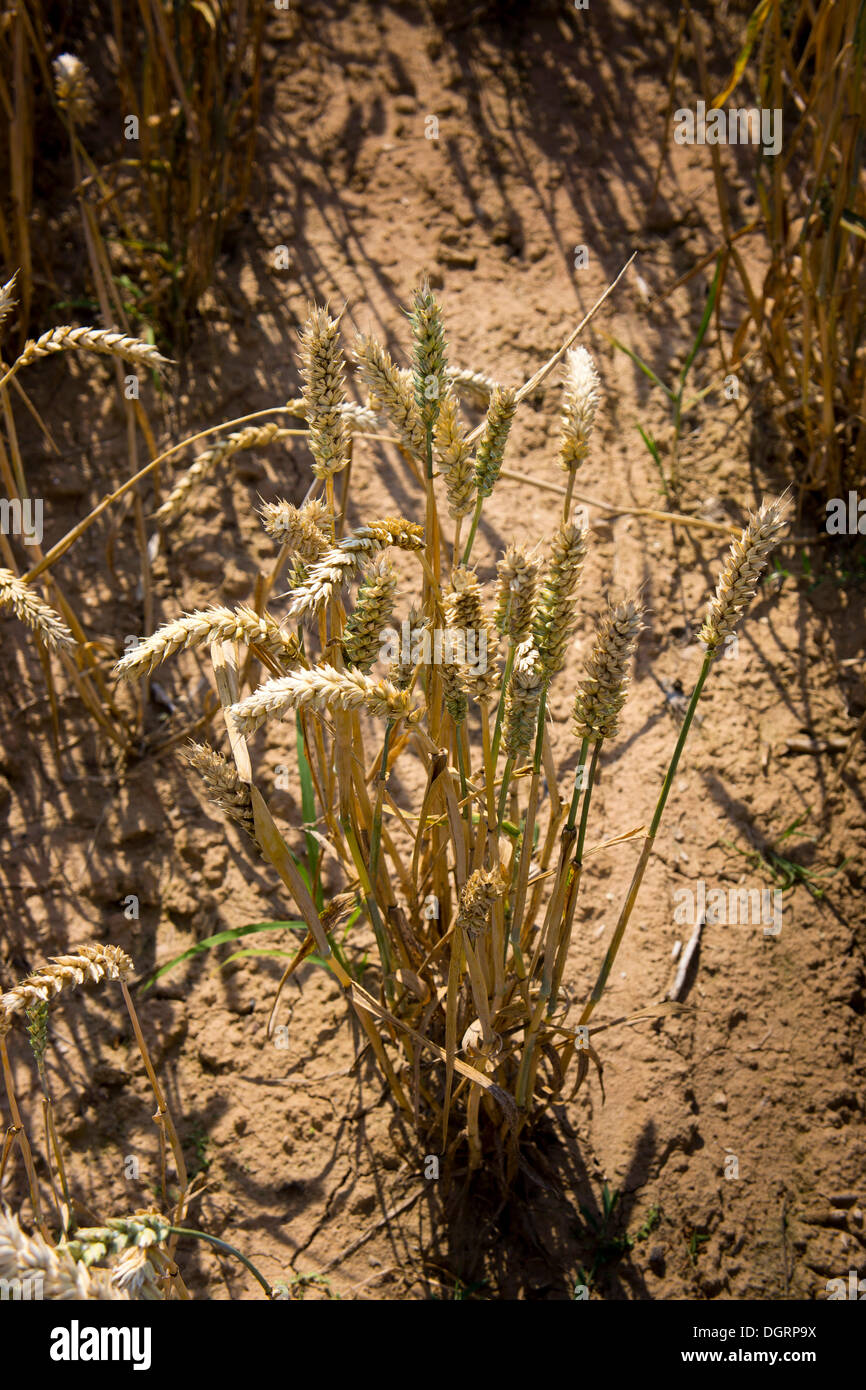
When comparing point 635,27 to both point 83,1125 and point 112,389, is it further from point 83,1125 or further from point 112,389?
point 83,1125

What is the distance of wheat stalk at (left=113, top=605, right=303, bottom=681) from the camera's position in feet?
3.20

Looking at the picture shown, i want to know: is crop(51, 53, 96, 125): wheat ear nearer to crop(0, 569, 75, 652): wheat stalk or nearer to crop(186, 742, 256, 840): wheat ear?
crop(0, 569, 75, 652): wheat stalk

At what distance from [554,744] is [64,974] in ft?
4.04

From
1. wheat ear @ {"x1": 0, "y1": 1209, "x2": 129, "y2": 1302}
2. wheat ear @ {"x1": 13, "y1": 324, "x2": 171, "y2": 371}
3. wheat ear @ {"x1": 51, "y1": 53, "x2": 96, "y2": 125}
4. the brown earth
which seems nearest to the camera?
wheat ear @ {"x1": 0, "y1": 1209, "x2": 129, "y2": 1302}

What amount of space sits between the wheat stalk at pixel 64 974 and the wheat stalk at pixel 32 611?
1.25 ft

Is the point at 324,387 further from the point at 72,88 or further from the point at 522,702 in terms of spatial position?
the point at 72,88

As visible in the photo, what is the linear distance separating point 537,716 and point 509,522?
4.02ft

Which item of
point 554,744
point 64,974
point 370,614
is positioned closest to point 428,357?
point 370,614

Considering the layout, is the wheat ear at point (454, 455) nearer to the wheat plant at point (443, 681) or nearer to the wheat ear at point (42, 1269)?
the wheat plant at point (443, 681)

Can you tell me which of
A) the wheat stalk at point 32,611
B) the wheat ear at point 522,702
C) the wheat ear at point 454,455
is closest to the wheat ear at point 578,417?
the wheat ear at point 454,455

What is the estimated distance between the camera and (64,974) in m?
1.08

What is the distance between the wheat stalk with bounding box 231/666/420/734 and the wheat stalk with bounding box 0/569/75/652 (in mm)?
349

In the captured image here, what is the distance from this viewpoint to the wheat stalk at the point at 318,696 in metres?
0.93

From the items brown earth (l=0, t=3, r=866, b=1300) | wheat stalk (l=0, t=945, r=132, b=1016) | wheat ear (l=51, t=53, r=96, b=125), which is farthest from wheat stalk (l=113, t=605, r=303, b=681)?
wheat ear (l=51, t=53, r=96, b=125)
